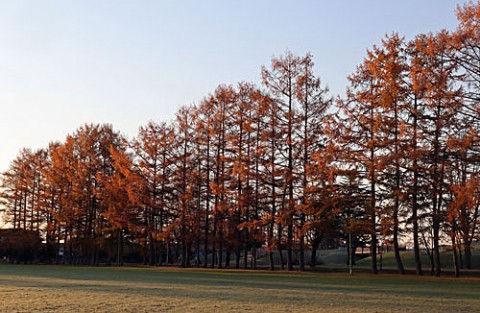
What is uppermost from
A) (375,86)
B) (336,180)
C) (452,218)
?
(375,86)

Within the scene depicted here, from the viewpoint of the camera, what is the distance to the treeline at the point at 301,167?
90.4ft

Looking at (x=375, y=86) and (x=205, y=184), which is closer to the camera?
(x=375, y=86)

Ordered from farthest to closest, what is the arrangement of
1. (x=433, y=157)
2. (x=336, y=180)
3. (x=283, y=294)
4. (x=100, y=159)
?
Answer: (x=100, y=159) → (x=336, y=180) → (x=433, y=157) → (x=283, y=294)

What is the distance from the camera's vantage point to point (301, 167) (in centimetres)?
3512

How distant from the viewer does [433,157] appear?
28516mm

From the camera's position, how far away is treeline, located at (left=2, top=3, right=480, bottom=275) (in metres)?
27.5

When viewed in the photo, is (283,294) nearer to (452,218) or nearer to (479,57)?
Answer: (452,218)

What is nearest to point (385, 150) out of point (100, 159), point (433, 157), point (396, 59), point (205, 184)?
point (433, 157)

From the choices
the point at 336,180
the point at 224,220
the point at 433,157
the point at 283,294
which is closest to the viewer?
the point at 283,294

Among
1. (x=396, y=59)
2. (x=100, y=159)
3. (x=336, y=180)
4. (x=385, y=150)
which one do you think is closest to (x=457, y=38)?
(x=396, y=59)

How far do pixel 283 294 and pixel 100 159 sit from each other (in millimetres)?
37587

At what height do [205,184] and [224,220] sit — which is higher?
[205,184]

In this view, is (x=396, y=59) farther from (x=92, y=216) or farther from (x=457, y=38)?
(x=92, y=216)

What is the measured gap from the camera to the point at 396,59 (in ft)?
98.5
